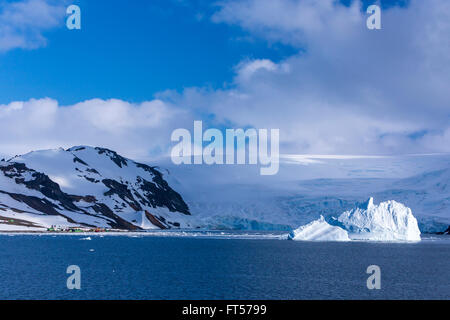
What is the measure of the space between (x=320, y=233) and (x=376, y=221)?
567 inches

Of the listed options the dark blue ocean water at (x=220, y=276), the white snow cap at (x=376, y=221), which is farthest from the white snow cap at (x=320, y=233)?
the dark blue ocean water at (x=220, y=276)

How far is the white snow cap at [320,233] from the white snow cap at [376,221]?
290cm

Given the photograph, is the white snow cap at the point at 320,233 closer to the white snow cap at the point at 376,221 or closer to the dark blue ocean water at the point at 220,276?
the white snow cap at the point at 376,221

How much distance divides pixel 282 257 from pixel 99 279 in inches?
1486

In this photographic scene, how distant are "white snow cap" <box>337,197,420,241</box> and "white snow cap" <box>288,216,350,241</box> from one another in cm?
290

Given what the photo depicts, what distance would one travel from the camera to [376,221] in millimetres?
134500

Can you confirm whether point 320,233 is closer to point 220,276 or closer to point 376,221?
point 376,221

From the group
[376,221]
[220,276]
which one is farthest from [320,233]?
[220,276]

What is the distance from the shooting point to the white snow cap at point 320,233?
134625 mm
